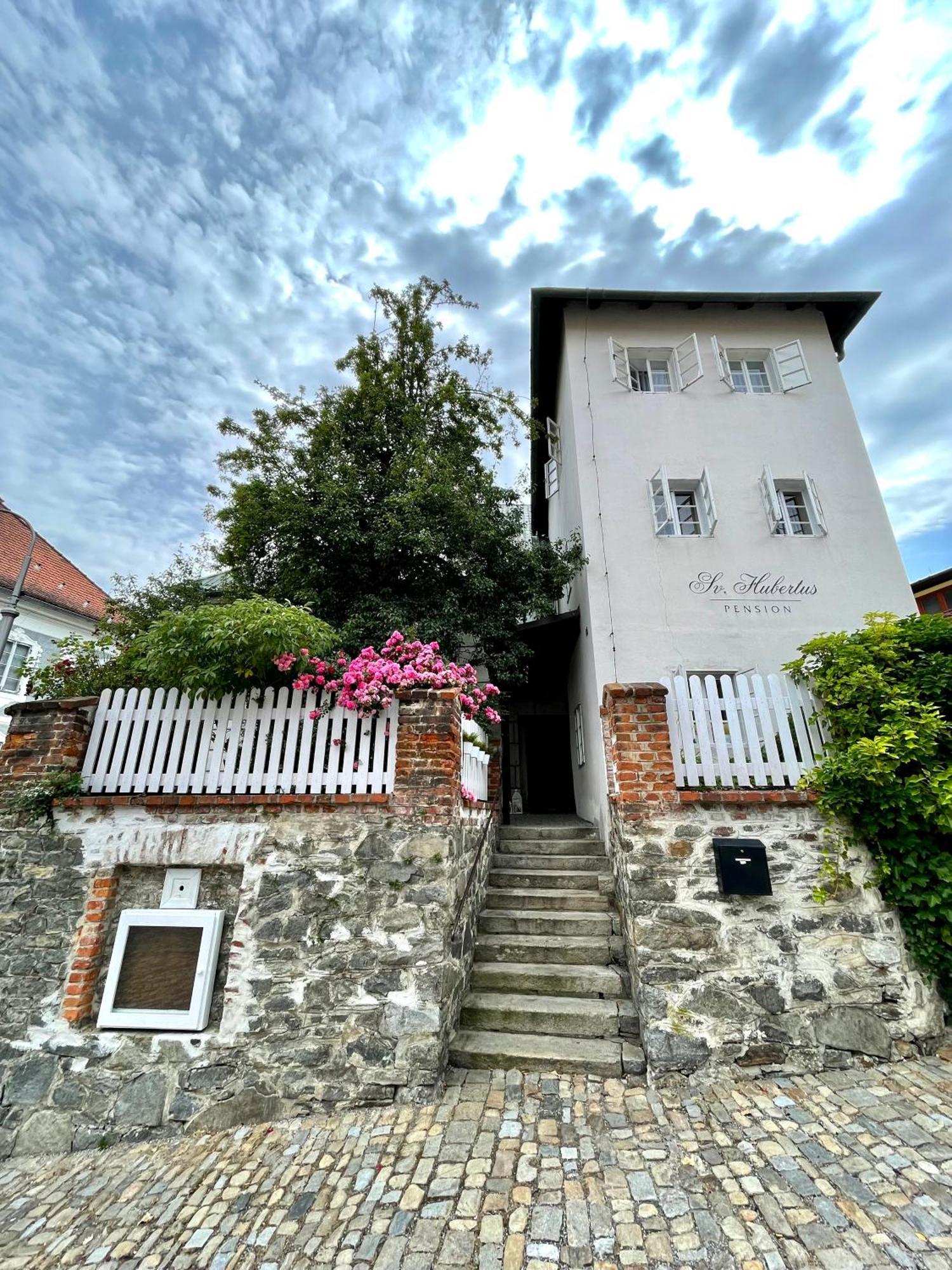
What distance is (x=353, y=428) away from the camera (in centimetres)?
724

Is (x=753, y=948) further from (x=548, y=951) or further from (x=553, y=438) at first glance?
(x=553, y=438)

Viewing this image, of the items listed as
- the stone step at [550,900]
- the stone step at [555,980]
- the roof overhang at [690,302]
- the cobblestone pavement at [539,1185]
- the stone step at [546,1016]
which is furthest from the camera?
the roof overhang at [690,302]

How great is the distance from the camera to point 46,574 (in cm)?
1263

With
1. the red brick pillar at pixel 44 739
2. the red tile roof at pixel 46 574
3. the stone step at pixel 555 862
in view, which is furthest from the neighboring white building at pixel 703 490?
the red tile roof at pixel 46 574

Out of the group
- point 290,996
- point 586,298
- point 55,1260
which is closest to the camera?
point 55,1260

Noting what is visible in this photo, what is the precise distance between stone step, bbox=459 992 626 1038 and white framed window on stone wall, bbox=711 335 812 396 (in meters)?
8.65

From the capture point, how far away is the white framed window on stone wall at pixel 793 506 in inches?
271

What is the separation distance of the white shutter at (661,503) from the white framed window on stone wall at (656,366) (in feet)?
5.81

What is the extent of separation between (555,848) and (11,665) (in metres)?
13.8

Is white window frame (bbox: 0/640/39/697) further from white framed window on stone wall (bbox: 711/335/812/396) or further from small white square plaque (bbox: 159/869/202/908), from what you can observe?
white framed window on stone wall (bbox: 711/335/812/396)

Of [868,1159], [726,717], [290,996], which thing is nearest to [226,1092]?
[290,996]

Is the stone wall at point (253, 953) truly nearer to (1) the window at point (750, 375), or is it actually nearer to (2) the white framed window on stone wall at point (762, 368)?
(2) the white framed window on stone wall at point (762, 368)

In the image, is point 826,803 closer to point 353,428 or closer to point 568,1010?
point 568,1010

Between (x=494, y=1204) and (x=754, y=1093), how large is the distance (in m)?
1.69
